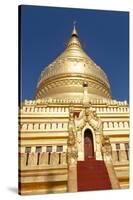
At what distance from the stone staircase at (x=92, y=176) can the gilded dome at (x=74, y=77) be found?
779 mm

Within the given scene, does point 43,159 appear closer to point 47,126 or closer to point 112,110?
point 47,126

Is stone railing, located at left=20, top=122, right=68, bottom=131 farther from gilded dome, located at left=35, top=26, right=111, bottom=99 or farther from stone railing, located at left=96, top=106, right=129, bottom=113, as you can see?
stone railing, located at left=96, top=106, right=129, bottom=113

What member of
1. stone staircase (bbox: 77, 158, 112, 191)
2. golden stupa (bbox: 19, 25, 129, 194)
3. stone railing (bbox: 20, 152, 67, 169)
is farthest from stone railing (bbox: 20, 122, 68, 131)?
stone staircase (bbox: 77, 158, 112, 191)

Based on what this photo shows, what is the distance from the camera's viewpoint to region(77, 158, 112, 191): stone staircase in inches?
206

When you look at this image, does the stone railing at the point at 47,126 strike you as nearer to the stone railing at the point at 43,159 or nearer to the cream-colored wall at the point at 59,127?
the cream-colored wall at the point at 59,127

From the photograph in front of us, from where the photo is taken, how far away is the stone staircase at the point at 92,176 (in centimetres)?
523

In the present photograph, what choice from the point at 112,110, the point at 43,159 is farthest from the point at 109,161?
the point at 43,159

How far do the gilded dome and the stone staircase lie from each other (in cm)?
78

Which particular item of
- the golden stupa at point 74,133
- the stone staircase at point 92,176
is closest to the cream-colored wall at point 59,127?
the golden stupa at point 74,133

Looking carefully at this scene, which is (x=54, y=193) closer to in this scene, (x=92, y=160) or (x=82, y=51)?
(x=92, y=160)

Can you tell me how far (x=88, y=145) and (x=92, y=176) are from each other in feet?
1.20

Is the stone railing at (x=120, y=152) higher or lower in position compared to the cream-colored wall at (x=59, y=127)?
lower

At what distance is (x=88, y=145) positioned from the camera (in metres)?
5.43

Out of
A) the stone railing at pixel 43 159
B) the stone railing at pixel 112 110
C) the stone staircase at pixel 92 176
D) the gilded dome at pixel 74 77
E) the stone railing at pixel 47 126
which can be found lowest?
the stone staircase at pixel 92 176
